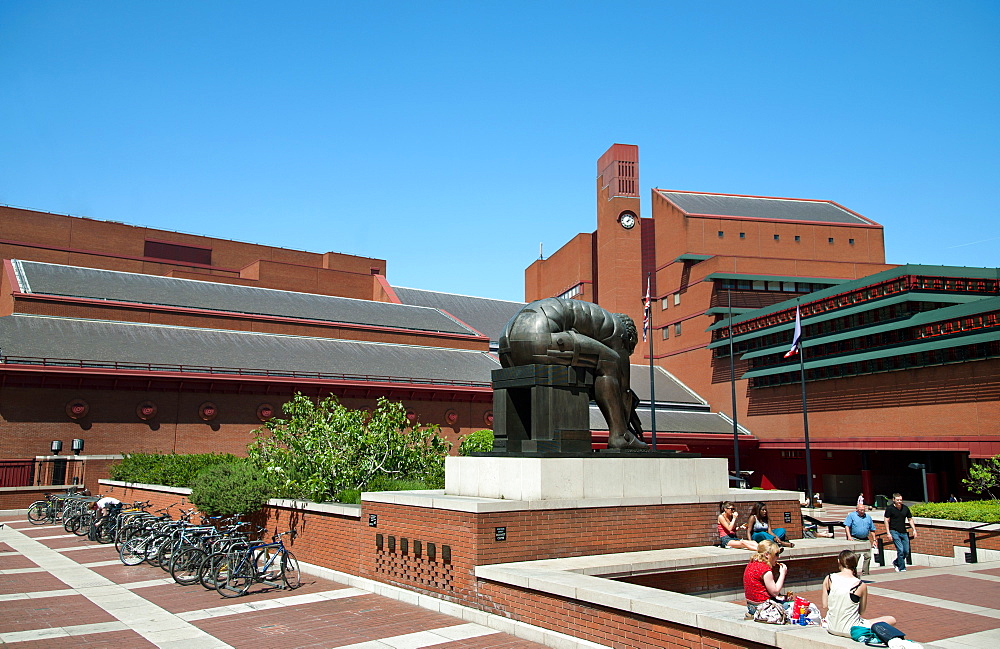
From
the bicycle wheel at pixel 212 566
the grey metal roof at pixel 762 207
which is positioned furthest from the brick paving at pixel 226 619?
the grey metal roof at pixel 762 207

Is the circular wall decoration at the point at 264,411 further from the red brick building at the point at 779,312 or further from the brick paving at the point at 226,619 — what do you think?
the brick paving at the point at 226,619

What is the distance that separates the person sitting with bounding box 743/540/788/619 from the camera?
8.68 meters

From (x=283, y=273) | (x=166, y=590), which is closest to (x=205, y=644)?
(x=166, y=590)

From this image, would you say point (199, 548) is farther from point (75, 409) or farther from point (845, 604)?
point (75, 409)

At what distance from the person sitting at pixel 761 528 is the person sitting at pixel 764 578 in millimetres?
4282

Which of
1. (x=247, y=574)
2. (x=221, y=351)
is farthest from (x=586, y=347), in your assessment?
(x=221, y=351)

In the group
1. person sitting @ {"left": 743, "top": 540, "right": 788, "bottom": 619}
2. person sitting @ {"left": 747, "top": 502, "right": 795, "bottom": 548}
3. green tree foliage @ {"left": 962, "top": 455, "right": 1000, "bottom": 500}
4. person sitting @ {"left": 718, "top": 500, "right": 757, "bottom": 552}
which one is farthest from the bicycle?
green tree foliage @ {"left": 962, "top": 455, "right": 1000, "bottom": 500}

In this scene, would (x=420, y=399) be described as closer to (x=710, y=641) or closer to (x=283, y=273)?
(x=283, y=273)

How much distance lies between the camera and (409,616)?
37.9 ft

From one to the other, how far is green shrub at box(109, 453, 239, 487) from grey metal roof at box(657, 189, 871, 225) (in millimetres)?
42996

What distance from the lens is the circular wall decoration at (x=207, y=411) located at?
3591cm

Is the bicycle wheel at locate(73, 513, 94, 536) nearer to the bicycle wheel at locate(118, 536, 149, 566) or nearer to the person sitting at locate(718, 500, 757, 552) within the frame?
the bicycle wheel at locate(118, 536, 149, 566)

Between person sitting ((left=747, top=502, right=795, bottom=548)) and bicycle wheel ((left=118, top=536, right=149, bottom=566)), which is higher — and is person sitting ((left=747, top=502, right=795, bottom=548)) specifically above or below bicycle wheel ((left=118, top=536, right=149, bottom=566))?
above

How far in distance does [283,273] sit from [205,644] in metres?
50.4
